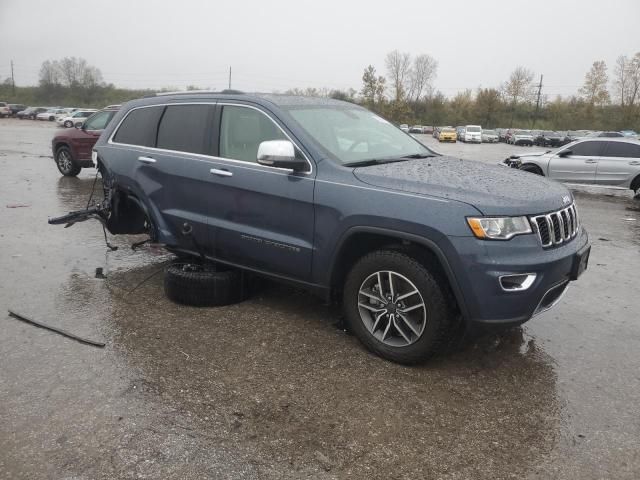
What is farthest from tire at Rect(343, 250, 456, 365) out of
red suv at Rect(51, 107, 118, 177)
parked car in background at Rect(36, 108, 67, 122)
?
parked car in background at Rect(36, 108, 67, 122)

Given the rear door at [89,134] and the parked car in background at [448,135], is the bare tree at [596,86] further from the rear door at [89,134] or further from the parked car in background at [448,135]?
the rear door at [89,134]

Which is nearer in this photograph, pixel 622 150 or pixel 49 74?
pixel 622 150

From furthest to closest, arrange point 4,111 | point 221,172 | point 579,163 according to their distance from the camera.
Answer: point 4,111 → point 579,163 → point 221,172

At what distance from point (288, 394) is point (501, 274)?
1511 millimetres

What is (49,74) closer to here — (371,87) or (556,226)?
(371,87)

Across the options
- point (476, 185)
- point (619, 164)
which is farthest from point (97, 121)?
point (619, 164)

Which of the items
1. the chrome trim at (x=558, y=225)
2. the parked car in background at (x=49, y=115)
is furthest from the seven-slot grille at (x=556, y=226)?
the parked car in background at (x=49, y=115)

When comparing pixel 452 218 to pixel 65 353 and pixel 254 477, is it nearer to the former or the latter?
pixel 254 477

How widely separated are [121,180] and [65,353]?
6.86 feet

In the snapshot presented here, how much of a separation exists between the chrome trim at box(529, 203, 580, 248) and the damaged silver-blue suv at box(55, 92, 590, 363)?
0.03 feet

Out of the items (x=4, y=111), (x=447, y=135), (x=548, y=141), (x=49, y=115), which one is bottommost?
(x=548, y=141)

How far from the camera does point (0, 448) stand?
274 cm

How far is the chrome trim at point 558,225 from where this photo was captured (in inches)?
134

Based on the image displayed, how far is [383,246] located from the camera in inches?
148
